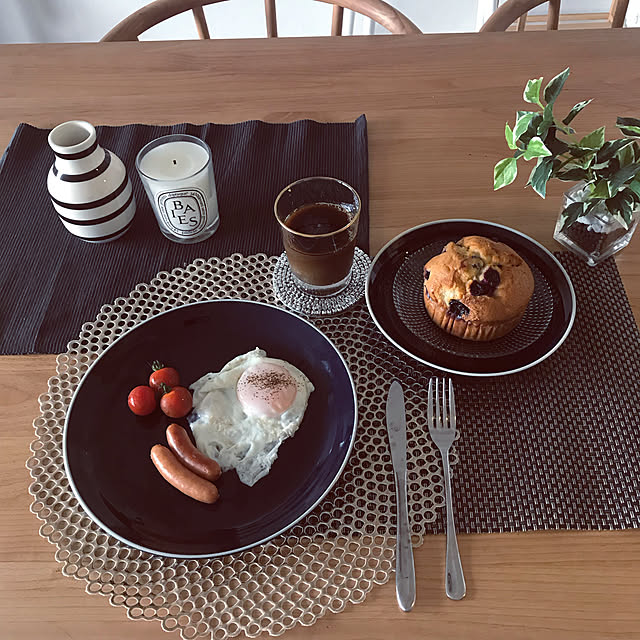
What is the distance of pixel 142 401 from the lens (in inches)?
37.4

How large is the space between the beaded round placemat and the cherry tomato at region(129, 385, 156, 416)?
129 millimetres

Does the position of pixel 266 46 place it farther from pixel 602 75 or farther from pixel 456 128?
pixel 602 75

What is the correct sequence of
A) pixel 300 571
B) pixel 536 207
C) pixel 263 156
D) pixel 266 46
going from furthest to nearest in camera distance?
pixel 266 46 < pixel 263 156 < pixel 536 207 < pixel 300 571

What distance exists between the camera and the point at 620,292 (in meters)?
1.12

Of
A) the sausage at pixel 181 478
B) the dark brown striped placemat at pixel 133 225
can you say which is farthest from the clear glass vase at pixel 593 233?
the sausage at pixel 181 478

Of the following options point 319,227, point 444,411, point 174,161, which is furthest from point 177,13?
point 444,411

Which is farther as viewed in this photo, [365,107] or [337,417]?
[365,107]

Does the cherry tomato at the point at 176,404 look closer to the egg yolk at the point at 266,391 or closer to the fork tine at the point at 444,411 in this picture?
the egg yolk at the point at 266,391

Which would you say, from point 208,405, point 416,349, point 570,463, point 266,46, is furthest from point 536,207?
point 266,46

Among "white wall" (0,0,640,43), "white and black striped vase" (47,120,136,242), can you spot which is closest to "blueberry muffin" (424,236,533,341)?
"white and black striped vase" (47,120,136,242)

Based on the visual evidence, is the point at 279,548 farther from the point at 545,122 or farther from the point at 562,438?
the point at 545,122

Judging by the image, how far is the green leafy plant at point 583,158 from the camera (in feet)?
3.15

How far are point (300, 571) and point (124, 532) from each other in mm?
243

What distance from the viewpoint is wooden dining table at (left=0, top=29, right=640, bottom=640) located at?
784 mm
